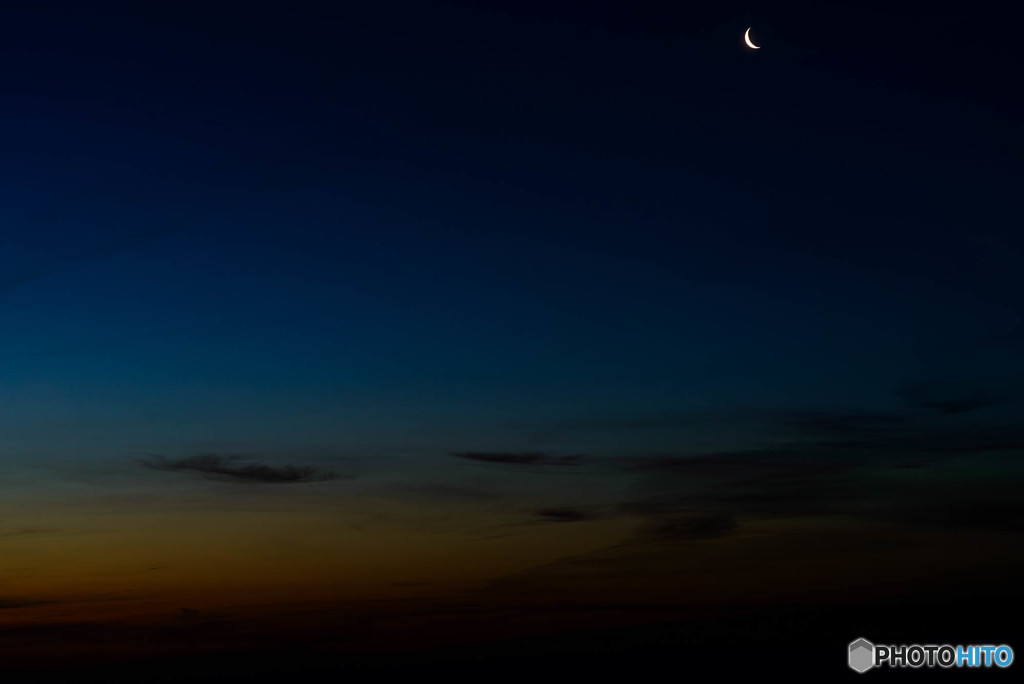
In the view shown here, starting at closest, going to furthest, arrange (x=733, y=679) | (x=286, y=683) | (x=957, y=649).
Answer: (x=957, y=649) < (x=733, y=679) < (x=286, y=683)

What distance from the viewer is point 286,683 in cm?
10019

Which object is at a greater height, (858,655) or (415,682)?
(858,655)

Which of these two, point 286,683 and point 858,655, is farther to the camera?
point 286,683

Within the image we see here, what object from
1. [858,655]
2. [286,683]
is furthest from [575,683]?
[858,655]

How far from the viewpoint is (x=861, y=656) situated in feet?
171

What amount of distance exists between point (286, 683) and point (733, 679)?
4474cm

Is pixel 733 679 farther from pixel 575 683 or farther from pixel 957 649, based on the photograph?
pixel 957 649

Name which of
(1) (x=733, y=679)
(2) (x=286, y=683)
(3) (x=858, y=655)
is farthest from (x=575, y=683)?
(3) (x=858, y=655)

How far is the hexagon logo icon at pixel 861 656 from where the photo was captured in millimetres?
51234

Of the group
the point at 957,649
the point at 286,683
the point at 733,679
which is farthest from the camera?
the point at 286,683

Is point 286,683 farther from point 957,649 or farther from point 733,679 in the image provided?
point 957,649

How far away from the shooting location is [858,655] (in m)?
52.5

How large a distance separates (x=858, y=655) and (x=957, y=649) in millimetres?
4923

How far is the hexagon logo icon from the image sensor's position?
2017 inches
